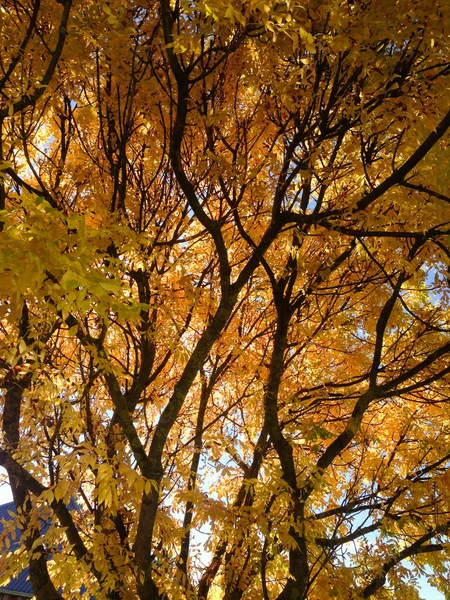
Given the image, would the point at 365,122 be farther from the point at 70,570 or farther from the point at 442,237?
the point at 70,570

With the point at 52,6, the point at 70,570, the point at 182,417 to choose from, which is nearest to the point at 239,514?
the point at 70,570

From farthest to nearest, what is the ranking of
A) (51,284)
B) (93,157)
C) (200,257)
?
(200,257) → (93,157) → (51,284)

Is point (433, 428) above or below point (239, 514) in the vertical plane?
above

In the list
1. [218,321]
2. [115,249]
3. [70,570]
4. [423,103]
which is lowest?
[70,570]

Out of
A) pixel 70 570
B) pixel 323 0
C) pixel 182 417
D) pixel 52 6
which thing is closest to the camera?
pixel 323 0

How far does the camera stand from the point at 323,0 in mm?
2883

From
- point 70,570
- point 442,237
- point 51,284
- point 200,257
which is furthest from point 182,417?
point 51,284

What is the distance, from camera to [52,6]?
3.46 metres

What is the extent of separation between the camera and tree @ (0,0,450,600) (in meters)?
2.98

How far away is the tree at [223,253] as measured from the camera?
2.98 metres

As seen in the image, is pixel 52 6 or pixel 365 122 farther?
pixel 52 6

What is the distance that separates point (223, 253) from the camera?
364 centimetres

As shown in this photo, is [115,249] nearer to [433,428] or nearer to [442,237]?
[442,237]

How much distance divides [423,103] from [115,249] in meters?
2.68
